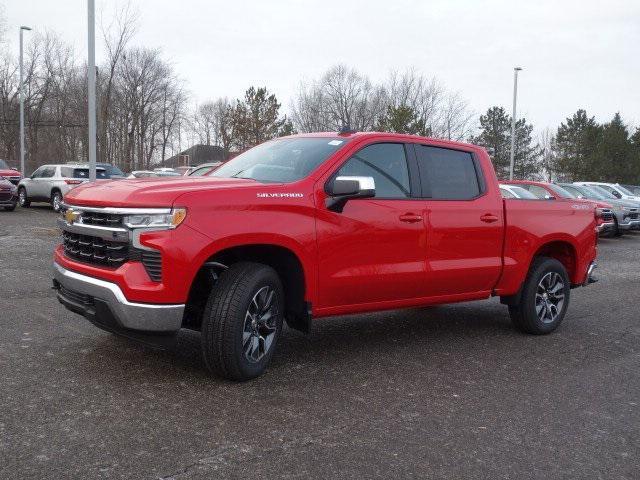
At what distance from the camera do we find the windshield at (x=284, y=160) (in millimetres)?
5297

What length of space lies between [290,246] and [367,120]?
52237 mm

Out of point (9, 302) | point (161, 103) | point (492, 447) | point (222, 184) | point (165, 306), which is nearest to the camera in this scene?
point (492, 447)

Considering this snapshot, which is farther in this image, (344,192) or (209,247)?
(344,192)

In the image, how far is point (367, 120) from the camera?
184 ft

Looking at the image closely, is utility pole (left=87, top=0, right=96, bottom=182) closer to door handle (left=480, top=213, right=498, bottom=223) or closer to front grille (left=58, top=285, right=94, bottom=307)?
front grille (left=58, top=285, right=94, bottom=307)

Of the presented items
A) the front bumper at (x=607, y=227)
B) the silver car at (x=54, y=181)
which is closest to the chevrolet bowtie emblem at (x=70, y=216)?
the silver car at (x=54, y=181)

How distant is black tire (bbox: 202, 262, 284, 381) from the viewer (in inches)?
178

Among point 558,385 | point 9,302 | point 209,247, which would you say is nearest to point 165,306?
point 209,247

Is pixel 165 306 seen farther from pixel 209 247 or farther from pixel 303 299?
pixel 303 299

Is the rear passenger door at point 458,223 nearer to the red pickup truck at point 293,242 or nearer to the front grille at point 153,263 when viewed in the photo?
the red pickup truck at point 293,242

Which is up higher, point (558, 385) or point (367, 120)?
point (367, 120)

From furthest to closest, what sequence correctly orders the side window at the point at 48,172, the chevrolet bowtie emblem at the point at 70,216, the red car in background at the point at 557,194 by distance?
the side window at the point at 48,172 < the red car in background at the point at 557,194 < the chevrolet bowtie emblem at the point at 70,216

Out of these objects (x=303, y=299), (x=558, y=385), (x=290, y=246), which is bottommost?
(x=558, y=385)

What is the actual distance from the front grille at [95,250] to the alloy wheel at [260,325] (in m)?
0.94
